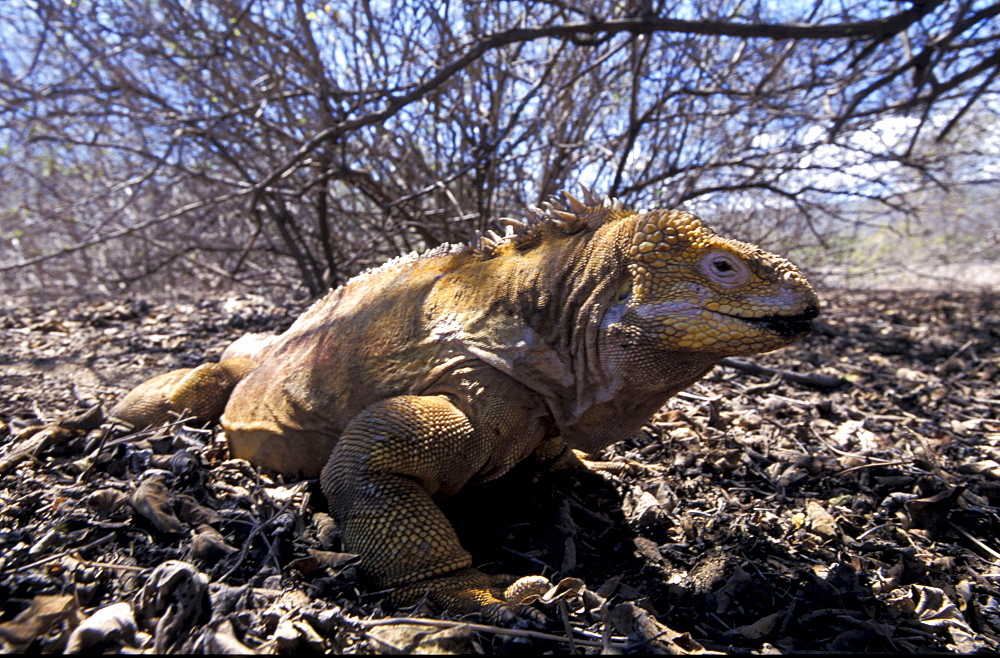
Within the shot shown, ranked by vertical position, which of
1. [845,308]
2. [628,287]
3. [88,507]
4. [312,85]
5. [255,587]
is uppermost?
[312,85]

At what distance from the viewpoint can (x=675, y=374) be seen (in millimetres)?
2891

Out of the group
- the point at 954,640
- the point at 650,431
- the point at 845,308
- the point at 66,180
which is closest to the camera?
the point at 954,640

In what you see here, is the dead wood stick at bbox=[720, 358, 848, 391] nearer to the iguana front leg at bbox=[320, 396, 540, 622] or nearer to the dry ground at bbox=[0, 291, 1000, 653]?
the dry ground at bbox=[0, 291, 1000, 653]

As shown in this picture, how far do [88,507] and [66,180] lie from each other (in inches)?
453

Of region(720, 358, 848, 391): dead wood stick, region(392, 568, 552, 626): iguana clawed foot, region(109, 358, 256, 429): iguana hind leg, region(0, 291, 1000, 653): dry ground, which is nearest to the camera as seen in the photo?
region(0, 291, 1000, 653): dry ground

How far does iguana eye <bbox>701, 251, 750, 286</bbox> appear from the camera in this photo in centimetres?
276

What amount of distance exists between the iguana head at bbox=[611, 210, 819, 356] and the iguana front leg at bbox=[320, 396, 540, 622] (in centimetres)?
88

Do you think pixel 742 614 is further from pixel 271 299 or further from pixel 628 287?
pixel 271 299

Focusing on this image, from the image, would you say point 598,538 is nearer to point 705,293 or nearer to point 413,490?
point 413,490

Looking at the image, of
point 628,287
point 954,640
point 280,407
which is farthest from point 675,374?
point 280,407

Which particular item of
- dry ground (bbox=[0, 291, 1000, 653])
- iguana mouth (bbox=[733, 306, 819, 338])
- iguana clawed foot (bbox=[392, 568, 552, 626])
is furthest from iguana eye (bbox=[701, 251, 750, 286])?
iguana clawed foot (bbox=[392, 568, 552, 626])

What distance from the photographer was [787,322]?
268cm

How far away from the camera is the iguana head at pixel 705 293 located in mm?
2682

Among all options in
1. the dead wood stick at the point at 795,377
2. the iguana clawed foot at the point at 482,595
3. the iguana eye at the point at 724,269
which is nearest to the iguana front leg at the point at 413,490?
the iguana clawed foot at the point at 482,595
